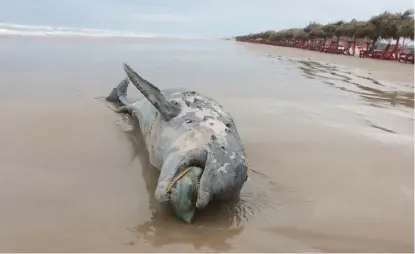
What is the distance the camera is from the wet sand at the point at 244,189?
2918 millimetres

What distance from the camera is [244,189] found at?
3.78 m

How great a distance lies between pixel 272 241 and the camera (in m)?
2.93

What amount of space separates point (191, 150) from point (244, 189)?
0.61m

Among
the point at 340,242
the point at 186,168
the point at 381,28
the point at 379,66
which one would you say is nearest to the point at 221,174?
the point at 186,168

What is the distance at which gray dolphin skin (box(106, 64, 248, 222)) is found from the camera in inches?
123

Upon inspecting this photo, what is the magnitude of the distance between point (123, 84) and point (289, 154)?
11.5 ft

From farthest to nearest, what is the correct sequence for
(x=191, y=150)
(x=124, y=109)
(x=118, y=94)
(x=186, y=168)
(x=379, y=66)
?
1. (x=379, y=66)
2. (x=118, y=94)
3. (x=124, y=109)
4. (x=191, y=150)
5. (x=186, y=168)

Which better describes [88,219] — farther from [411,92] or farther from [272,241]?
[411,92]

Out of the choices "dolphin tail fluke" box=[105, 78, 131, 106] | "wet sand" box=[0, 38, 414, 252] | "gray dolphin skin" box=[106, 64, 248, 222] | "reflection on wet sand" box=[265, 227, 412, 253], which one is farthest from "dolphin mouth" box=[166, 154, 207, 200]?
"dolphin tail fluke" box=[105, 78, 131, 106]

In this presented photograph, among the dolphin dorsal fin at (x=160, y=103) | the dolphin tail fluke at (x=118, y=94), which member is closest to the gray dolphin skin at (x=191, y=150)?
the dolphin dorsal fin at (x=160, y=103)

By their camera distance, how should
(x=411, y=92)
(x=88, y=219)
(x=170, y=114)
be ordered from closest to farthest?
1. (x=88, y=219)
2. (x=170, y=114)
3. (x=411, y=92)

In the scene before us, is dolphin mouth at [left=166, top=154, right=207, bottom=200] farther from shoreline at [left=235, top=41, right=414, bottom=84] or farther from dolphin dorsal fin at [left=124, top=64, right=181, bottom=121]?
shoreline at [left=235, top=41, right=414, bottom=84]

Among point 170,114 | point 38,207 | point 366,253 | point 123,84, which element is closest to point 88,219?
point 38,207

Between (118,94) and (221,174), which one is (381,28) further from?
(221,174)
